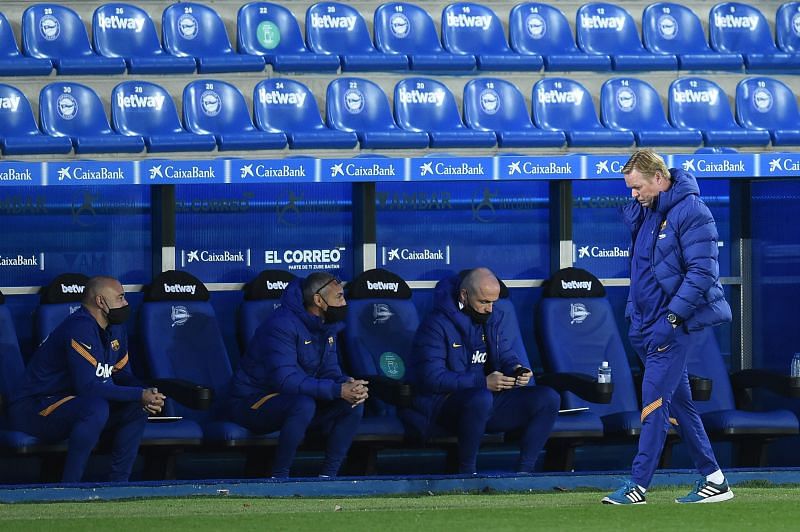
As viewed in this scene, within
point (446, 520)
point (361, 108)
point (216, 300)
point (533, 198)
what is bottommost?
point (446, 520)

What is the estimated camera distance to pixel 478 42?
11719mm

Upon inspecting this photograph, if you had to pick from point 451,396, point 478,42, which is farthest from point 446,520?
point 478,42

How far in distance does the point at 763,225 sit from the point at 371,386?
125 inches

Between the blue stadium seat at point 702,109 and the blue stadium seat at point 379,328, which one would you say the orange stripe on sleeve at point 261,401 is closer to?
the blue stadium seat at point 379,328

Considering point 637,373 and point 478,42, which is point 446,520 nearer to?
point 637,373

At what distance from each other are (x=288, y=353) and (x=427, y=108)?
278 cm

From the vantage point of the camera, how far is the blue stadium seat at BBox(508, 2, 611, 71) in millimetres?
11570

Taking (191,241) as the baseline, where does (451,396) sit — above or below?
below

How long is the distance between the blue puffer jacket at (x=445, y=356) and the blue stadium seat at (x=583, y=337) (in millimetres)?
717

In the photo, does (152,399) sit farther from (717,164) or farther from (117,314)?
(717,164)

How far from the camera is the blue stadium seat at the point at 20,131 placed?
9.90 meters

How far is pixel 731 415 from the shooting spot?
952cm

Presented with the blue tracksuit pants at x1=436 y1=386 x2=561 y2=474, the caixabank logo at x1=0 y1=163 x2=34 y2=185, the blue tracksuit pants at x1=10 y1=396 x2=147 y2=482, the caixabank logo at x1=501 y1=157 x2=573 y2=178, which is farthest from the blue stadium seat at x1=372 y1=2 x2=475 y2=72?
the blue tracksuit pants at x1=10 y1=396 x2=147 y2=482

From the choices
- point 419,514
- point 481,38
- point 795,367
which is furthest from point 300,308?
point 481,38
